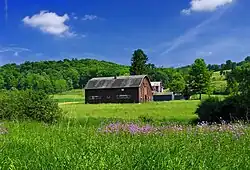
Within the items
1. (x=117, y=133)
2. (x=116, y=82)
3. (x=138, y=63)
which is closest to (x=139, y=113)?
(x=117, y=133)

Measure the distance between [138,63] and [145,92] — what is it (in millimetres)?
26773

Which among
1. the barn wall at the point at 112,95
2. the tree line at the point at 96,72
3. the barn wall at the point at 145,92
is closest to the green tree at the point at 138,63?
the tree line at the point at 96,72

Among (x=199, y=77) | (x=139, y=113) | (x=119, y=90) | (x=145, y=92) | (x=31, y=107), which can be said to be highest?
(x=199, y=77)

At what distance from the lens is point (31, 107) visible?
2522 centimetres

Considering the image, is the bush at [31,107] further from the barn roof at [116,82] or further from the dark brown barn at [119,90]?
the barn roof at [116,82]

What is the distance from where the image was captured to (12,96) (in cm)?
2641

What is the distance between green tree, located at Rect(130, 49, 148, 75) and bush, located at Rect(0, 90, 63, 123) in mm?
93914

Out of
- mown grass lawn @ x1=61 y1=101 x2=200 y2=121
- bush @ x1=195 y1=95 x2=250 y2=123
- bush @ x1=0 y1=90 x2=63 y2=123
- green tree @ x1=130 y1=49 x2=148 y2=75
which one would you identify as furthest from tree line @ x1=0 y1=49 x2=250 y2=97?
bush @ x1=195 y1=95 x2=250 y2=123

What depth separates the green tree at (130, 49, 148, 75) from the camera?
11969 centimetres

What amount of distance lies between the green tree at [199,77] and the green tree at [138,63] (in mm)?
28954

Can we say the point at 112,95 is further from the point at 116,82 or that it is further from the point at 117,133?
the point at 117,133

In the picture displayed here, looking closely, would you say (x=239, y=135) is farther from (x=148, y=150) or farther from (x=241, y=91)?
(x=241, y=91)

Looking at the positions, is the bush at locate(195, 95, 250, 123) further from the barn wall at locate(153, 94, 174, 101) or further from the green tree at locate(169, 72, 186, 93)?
the barn wall at locate(153, 94, 174, 101)

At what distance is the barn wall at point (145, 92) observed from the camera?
9231 cm
